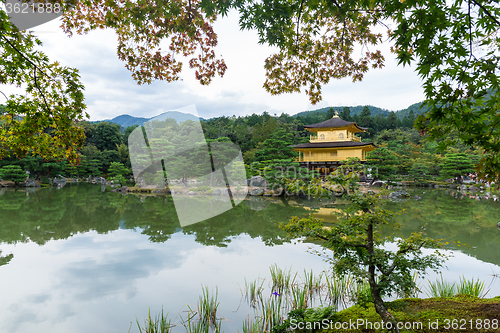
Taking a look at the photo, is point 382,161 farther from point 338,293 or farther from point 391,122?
point 391,122

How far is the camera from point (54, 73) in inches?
80.7

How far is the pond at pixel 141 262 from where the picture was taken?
2.61 m

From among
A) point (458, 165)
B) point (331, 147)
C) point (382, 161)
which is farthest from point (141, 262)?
point (458, 165)

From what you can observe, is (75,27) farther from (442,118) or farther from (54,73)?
(442,118)

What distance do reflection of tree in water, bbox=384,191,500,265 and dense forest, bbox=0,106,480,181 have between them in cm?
278

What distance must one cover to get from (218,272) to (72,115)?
270 centimetres

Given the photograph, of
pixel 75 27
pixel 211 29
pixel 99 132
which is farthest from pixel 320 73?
pixel 99 132

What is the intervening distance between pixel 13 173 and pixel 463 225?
76.2ft

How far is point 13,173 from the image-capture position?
52.5 feet

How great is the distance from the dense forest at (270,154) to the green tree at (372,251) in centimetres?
923

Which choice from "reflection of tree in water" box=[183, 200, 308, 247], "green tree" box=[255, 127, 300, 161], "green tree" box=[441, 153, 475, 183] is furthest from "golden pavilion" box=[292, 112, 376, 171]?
"reflection of tree in water" box=[183, 200, 308, 247]

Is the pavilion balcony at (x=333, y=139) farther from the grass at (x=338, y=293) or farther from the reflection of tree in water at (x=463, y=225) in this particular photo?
the grass at (x=338, y=293)

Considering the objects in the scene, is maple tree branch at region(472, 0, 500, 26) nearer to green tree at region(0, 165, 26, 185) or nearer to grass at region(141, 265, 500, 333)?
grass at region(141, 265, 500, 333)

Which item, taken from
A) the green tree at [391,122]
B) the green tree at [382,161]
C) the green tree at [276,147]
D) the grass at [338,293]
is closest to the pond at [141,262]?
the grass at [338,293]
